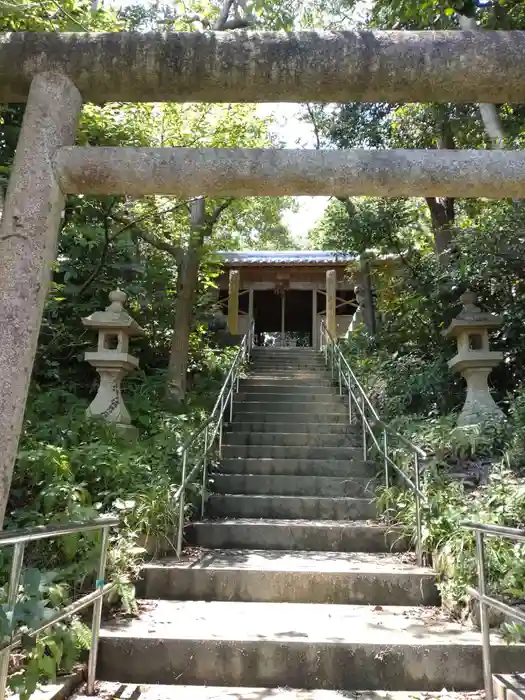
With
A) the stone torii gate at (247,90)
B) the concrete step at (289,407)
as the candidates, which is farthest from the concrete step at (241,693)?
the concrete step at (289,407)

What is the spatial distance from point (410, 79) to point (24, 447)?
430cm

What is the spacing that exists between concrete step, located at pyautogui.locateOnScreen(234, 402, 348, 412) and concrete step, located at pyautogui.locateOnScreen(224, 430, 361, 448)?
1.02m

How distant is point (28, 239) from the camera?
2.52 metres

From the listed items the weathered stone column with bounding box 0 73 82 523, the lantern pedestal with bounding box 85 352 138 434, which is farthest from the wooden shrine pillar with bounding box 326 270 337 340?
the weathered stone column with bounding box 0 73 82 523

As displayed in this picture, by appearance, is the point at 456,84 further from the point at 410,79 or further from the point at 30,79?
the point at 30,79

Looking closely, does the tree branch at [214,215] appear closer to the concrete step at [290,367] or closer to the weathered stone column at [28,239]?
the concrete step at [290,367]

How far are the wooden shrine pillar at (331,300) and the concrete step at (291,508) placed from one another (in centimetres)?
874

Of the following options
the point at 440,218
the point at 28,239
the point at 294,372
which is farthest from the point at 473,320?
the point at 28,239

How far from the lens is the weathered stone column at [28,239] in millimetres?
2379

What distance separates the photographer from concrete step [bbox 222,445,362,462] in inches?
252

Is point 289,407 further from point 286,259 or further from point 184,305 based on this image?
point 286,259

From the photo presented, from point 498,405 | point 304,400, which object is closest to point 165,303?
point 304,400

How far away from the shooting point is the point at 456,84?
2.82m

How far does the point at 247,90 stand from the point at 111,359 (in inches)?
180
